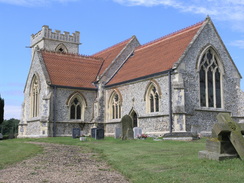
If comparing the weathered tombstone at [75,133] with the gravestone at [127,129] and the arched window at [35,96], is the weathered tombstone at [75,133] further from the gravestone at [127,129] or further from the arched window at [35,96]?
the arched window at [35,96]

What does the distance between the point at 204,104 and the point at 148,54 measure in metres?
7.73

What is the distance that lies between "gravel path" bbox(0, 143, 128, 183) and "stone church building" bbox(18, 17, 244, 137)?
12.6 m

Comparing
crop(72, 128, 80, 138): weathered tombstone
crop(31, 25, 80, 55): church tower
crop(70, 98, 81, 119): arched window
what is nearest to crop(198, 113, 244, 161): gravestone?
crop(72, 128, 80, 138): weathered tombstone

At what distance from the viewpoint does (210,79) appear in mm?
24984

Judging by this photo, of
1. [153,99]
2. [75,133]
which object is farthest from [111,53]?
[75,133]

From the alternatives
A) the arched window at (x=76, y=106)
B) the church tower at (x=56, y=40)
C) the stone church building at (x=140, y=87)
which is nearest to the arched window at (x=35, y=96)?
the stone church building at (x=140, y=87)

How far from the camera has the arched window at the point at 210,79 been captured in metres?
24.3

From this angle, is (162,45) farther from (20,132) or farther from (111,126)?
(20,132)

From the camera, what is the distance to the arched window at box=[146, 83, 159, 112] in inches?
976

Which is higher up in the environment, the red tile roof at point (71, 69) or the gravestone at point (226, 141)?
the red tile roof at point (71, 69)

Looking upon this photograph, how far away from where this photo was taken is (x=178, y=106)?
22297 mm

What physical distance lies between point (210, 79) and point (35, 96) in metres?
16.6

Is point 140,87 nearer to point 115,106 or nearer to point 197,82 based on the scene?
point 115,106

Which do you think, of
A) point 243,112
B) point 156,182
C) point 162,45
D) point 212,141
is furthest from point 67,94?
point 156,182
